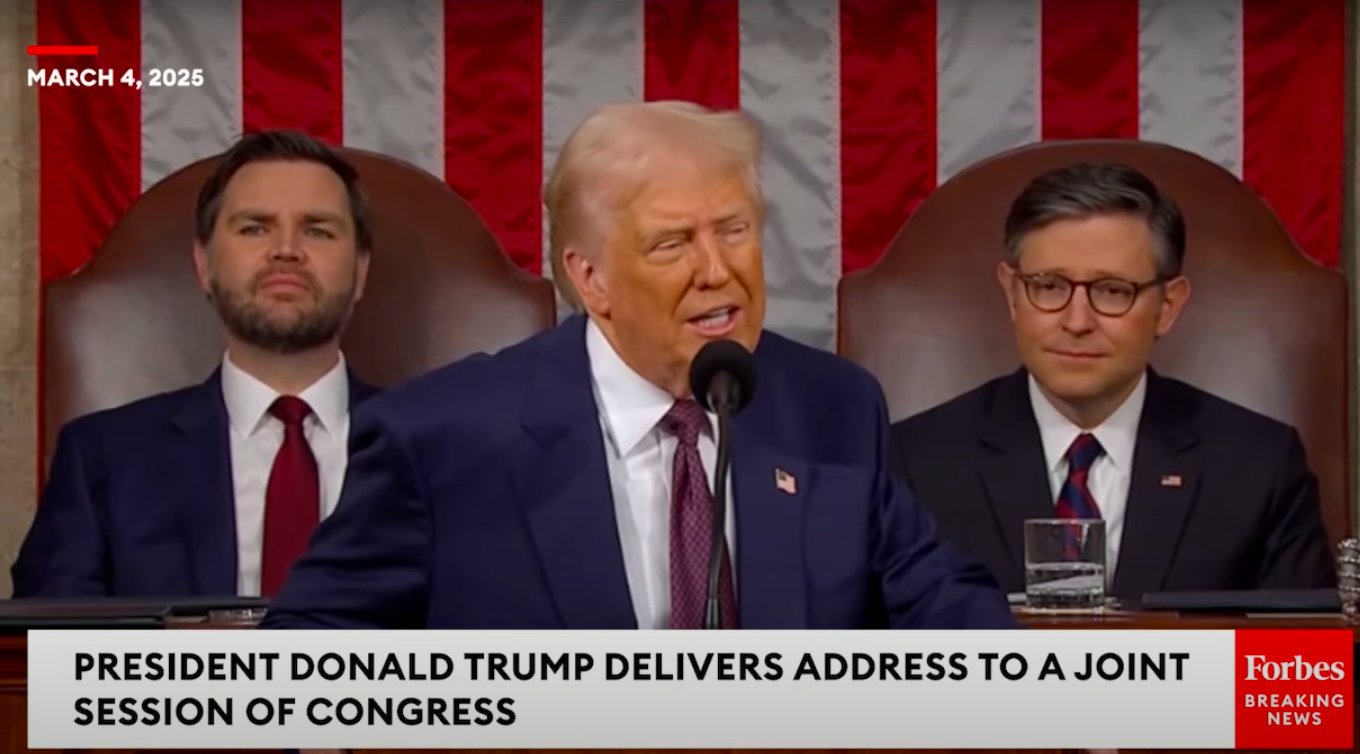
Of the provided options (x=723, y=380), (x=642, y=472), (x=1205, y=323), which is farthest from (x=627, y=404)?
(x=1205, y=323)

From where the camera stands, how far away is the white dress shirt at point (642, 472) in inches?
91.9

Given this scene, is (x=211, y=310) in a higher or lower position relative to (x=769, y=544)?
higher

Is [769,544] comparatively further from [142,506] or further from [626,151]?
[142,506]

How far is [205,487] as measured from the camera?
3.18 metres

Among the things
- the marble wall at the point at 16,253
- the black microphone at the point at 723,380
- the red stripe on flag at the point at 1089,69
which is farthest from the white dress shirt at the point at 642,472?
the marble wall at the point at 16,253

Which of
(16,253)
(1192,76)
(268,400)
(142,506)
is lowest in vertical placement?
(142,506)

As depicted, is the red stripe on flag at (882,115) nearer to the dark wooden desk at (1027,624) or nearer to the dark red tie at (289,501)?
the dark red tie at (289,501)

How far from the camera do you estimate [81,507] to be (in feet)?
10.4

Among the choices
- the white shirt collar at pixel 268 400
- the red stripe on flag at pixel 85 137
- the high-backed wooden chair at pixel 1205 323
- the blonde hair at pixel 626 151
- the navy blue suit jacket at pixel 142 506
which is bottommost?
the navy blue suit jacket at pixel 142 506

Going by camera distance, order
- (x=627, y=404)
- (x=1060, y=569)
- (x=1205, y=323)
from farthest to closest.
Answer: (x=1205, y=323) < (x=1060, y=569) < (x=627, y=404)

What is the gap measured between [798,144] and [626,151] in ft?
3.84

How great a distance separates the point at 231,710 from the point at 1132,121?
1973 millimetres

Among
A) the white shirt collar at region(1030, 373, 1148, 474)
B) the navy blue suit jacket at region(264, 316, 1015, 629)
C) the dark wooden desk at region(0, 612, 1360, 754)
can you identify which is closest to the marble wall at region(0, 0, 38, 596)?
the dark wooden desk at region(0, 612, 1360, 754)

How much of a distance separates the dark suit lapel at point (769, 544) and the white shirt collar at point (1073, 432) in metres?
0.86
